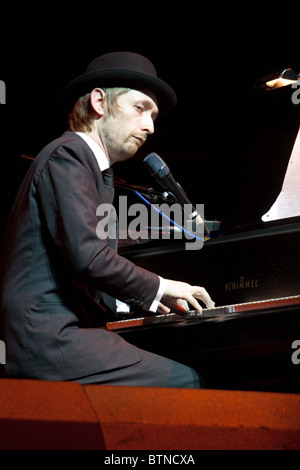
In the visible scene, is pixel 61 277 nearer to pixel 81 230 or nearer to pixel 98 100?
pixel 81 230

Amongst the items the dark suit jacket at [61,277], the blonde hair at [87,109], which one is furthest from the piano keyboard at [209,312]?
the blonde hair at [87,109]

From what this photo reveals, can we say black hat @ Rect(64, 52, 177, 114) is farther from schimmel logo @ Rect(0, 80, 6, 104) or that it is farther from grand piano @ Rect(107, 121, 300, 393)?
schimmel logo @ Rect(0, 80, 6, 104)

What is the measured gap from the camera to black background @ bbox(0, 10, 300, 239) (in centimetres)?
399

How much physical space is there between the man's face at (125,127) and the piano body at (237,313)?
792 mm

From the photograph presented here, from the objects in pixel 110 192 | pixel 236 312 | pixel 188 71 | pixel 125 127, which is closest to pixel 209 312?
pixel 236 312

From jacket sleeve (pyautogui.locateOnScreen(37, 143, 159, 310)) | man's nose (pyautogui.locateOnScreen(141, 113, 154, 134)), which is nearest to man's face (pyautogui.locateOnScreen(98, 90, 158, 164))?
man's nose (pyautogui.locateOnScreen(141, 113, 154, 134))

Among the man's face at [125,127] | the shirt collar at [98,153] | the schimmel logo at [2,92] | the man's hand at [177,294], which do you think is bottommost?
the man's hand at [177,294]

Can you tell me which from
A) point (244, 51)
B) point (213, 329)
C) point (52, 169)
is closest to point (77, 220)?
point (52, 169)

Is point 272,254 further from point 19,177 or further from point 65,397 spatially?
point 19,177

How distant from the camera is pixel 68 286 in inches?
72.4

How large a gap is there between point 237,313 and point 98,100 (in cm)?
112

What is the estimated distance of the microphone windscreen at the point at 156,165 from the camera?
257cm

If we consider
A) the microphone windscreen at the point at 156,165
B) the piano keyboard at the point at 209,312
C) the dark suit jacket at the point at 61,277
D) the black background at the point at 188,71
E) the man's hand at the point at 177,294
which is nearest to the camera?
the dark suit jacket at the point at 61,277

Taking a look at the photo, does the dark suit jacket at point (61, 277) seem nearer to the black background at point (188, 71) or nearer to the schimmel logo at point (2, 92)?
the black background at point (188, 71)
